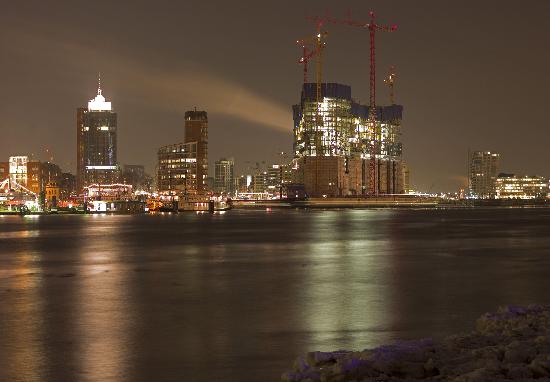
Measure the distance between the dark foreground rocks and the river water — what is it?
94 cm

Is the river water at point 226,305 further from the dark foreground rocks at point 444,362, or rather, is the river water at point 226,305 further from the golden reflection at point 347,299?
the dark foreground rocks at point 444,362

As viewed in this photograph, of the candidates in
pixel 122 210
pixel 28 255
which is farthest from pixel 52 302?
pixel 122 210

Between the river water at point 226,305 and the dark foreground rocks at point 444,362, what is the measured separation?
94 cm

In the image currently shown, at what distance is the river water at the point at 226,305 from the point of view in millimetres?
11469

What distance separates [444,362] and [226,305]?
8321 millimetres

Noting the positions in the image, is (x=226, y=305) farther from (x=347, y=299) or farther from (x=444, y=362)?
(x=444, y=362)

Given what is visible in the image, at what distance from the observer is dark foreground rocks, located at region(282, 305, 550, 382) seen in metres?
9.16

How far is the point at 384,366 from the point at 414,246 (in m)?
30.4

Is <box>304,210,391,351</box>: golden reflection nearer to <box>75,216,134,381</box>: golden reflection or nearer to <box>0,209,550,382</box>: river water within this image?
<box>0,209,550,382</box>: river water

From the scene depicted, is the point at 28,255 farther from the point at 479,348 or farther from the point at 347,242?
the point at 479,348

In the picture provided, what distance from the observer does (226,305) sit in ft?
57.3

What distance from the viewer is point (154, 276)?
24.2 meters

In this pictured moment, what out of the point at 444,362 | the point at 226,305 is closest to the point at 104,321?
the point at 226,305

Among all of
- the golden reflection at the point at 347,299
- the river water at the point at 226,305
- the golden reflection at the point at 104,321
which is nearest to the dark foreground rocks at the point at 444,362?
the river water at the point at 226,305
